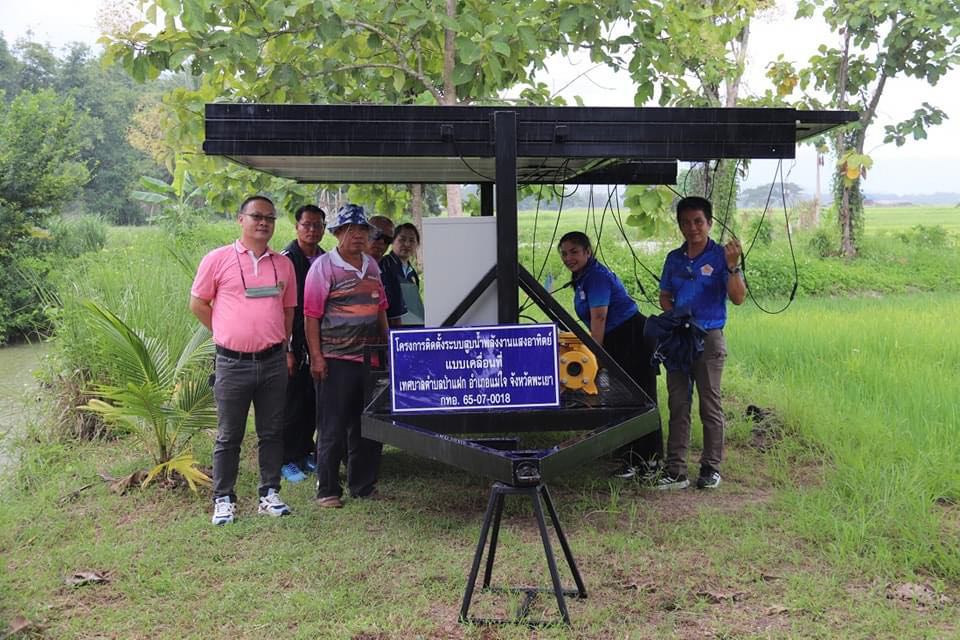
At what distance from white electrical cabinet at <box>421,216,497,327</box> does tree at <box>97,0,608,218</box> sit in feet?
5.69

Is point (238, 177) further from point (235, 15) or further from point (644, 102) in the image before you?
point (644, 102)

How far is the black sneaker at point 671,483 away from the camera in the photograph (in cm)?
534

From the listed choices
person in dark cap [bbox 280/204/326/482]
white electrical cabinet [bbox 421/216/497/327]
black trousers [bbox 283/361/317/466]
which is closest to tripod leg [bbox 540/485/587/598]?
white electrical cabinet [bbox 421/216/497/327]

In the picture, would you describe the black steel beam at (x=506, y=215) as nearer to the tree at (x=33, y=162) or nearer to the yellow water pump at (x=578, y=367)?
the yellow water pump at (x=578, y=367)

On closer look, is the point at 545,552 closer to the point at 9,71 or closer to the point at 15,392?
the point at 15,392

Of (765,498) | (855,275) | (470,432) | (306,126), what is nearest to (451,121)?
(306,126)

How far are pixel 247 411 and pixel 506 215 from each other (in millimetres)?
2015

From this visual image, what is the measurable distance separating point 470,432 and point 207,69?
361 cm

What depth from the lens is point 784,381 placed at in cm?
743

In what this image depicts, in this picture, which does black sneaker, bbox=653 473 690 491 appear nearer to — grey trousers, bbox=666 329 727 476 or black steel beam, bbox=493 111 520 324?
grey trousers, bbox=666 329 727 476

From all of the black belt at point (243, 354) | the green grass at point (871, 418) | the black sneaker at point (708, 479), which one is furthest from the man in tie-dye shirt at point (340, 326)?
the green grass at point (871, 418)

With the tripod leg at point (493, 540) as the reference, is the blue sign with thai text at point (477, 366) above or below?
above

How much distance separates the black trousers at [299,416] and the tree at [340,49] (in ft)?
6.52

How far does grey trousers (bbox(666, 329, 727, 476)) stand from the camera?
515 centimetres
